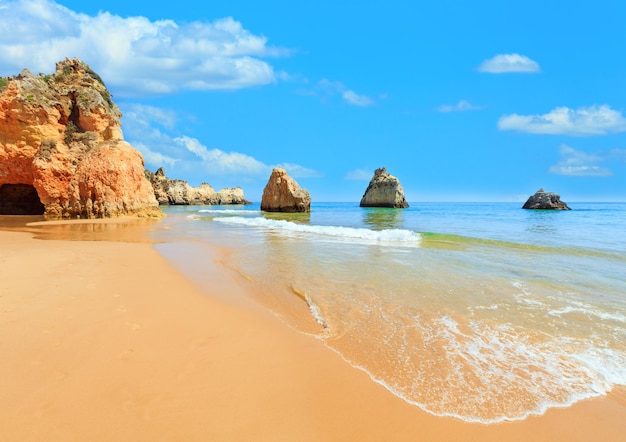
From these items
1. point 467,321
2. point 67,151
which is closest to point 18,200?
point 67,151

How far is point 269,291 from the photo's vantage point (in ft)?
20.3

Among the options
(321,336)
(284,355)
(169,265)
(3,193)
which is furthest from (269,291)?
(3,193)

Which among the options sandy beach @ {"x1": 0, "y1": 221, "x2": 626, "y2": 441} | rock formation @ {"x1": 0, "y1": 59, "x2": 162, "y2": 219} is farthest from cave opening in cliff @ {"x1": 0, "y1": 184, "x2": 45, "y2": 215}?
sandy beach @ {"x1": 0, "y1": 221, "x2": 626, "y2": 441}

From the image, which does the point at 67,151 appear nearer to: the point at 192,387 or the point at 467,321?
the point at 192,387

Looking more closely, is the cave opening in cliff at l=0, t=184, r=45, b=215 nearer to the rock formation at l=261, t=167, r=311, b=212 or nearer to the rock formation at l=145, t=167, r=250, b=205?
the rock formation at l=261, t=167, r=311, b=212

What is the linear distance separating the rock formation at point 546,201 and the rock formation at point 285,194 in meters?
39.7

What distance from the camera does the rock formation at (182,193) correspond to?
245ft

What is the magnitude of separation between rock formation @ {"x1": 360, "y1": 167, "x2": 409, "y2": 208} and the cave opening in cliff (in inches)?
2179

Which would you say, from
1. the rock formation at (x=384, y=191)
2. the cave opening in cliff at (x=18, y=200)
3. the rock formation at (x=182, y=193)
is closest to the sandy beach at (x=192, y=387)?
the cave opening in cliff at (x=18, y=200)

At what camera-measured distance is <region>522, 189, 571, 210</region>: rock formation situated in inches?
2092

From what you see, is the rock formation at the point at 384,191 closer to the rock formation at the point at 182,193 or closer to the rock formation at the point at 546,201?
the rock formation at the point at 546,201

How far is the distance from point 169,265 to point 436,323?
620cm

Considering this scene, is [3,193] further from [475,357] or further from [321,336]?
[475,357]

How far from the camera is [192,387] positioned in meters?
2.80
